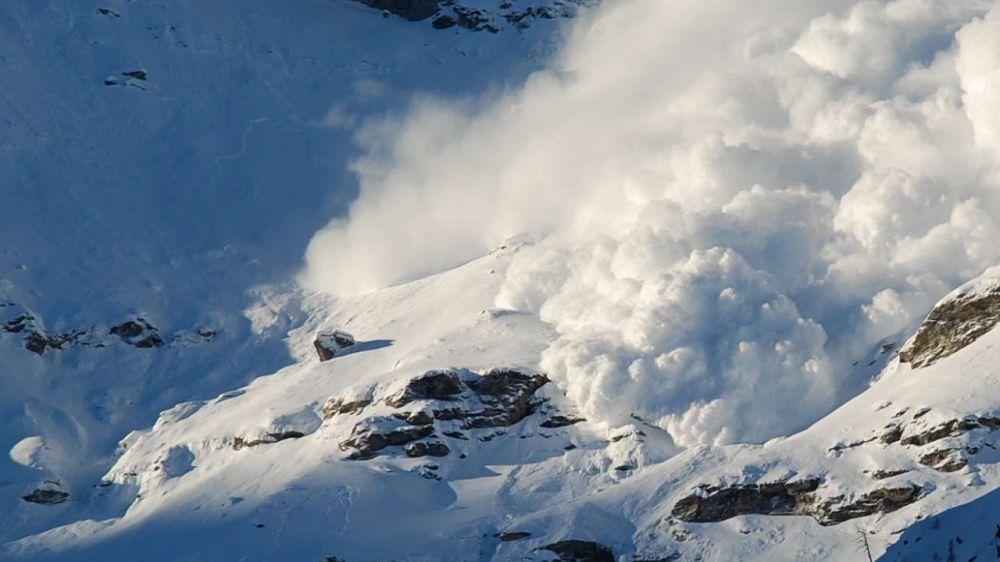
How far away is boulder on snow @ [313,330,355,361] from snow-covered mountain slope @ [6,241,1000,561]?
1.57 m

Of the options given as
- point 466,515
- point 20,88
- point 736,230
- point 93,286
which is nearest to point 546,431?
point 466,515

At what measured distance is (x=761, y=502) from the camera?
405 feet

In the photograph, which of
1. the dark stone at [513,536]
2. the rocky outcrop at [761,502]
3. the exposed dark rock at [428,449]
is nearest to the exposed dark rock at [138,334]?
the exposed dark rock at [428,449]

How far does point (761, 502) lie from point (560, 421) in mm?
17986

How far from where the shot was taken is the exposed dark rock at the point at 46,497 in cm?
14000

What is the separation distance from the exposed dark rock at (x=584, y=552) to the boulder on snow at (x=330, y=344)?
35.5 metres

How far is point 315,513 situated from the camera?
420 ft

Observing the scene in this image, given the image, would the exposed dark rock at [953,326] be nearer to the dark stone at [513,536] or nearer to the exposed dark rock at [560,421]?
the exposed dark rock at [560,421]

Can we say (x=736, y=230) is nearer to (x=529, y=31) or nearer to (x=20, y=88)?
(x=529, y=31)

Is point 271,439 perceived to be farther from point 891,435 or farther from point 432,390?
point 891,435

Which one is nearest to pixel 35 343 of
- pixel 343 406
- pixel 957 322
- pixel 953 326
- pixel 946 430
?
pixel 343 406

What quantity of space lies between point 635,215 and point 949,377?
3878 cm

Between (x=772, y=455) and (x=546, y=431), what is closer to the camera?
(x=772, y=455)

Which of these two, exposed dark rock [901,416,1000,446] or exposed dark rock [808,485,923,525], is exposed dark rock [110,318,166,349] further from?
exposed dark rock [901,416,1000,446]
